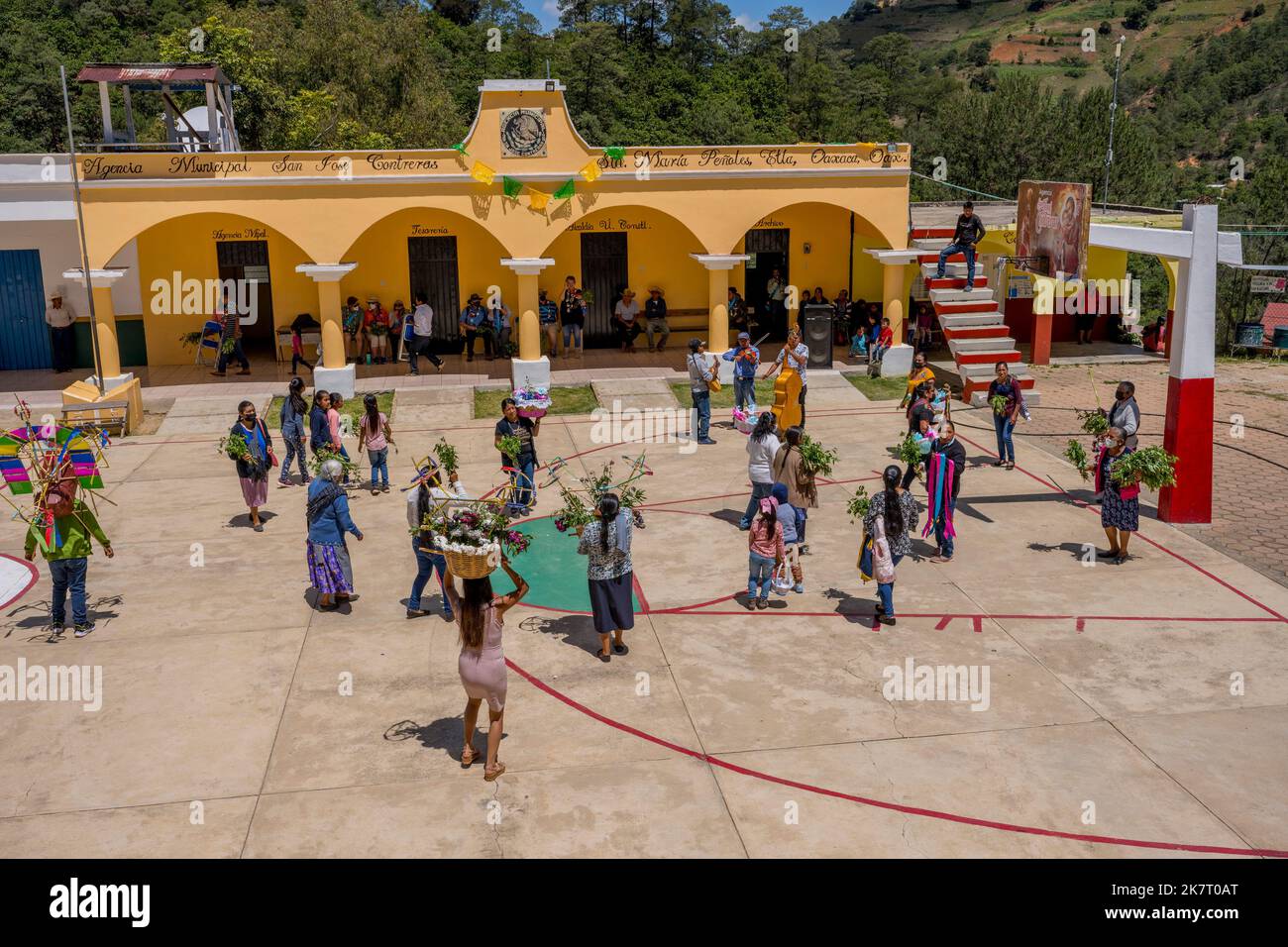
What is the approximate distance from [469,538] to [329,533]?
371 cm

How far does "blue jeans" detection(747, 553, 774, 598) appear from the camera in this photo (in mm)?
11805

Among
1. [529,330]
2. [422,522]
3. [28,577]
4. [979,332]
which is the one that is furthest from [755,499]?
[979,332]

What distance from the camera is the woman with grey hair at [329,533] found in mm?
11547

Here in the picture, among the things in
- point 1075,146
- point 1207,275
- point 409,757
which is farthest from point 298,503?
point 1075,146

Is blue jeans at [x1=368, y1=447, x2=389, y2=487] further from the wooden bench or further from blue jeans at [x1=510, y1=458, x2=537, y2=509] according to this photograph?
the wooden bench

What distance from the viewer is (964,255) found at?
2334 centimetres

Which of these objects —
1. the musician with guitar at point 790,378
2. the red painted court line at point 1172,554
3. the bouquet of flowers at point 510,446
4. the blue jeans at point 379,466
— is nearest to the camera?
the red painted court line at point 1172,554

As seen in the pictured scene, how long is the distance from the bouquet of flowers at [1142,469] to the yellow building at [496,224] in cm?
1085

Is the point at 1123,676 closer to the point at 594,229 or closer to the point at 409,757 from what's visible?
the point at 409,757

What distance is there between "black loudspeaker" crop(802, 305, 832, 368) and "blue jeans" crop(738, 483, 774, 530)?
358 inches

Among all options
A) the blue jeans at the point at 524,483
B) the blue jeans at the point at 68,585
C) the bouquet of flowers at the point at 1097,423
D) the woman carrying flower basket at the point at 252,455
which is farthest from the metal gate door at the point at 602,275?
the blue jeans at the point at 68,585

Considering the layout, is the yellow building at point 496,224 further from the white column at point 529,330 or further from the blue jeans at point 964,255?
the blue jeans at point 964,255

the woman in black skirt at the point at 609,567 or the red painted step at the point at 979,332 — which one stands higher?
the red painted step at the point at 979,332

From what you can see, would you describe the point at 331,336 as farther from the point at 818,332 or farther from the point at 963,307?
the point at 963,307
